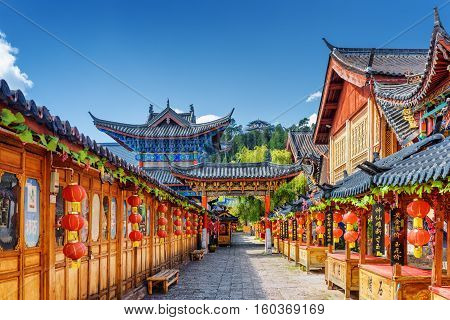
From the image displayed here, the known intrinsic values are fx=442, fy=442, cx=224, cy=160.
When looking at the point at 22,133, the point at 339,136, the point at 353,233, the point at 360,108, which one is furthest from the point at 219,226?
the point at 22,133

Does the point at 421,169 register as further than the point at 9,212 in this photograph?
Yes

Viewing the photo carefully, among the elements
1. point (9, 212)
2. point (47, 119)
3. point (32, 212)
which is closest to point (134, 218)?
point (32, 212)

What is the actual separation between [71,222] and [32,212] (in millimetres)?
467

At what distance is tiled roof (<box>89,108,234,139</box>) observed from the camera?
27453mm

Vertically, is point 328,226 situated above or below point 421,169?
below

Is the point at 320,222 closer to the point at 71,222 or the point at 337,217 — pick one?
the point at 337,217

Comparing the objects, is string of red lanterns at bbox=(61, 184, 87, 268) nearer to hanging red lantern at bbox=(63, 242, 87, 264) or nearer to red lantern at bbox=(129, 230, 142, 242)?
hanging red lantern at bbox=(63, 242, 87, 264)

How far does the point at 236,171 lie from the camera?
91.6 feet

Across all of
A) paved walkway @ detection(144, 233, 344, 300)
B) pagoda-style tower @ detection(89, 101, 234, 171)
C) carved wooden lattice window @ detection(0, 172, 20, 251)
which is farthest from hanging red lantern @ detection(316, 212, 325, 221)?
pagoda-style tower @ detection(89, 101, 234, 171)

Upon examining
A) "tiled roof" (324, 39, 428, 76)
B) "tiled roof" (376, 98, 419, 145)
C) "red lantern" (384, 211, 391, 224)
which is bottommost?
"red lantern" (384, 211, 391, 224)

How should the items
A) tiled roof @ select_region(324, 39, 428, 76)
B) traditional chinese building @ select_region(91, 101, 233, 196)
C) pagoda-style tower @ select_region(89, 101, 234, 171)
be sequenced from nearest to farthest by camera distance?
tiled roof @ select_region(324, 39, 428, 76), pagoda-style tower @ select_region(89, 101, 234, 171), traditional chinese building @ select_region(91, 101, 233, 196)

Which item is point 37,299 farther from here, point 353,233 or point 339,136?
point 339,136

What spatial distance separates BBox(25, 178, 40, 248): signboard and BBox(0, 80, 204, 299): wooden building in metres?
0.01

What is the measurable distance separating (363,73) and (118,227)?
8480mm
